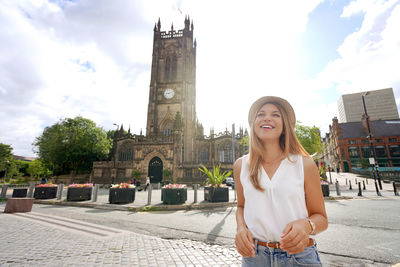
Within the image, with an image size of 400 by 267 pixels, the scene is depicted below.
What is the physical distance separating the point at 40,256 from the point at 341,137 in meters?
61.3

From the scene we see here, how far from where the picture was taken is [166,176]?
27812 mm

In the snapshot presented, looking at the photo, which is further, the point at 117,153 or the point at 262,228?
the point at 117,153

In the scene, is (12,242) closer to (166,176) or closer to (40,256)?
(40,256)

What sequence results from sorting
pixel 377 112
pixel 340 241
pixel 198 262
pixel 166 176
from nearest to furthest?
pixel 198 262 < pixel 340 241 < pixel 166 176 < pixel 377 112

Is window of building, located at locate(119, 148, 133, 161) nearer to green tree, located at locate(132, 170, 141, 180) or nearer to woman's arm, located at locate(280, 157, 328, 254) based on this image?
green tree, located at locate(132, 170, 141, 180)

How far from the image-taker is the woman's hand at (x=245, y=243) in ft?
4.17

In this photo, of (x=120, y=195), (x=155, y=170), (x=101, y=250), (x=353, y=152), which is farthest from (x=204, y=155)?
(x=353, y=152)

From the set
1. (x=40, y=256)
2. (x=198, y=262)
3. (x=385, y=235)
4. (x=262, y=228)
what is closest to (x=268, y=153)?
(x=262, y=228)

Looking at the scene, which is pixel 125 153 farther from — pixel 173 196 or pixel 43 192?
pixel 173 196

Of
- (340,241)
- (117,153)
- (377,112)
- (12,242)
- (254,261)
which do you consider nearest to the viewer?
(254,261)

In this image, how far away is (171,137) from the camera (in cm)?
3070

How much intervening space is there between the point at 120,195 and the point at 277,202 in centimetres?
1069

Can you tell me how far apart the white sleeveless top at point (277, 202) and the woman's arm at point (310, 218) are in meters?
0.05

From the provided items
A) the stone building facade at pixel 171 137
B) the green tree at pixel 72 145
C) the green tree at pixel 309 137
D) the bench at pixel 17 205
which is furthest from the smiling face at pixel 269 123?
the green tree at pixel 72 145
